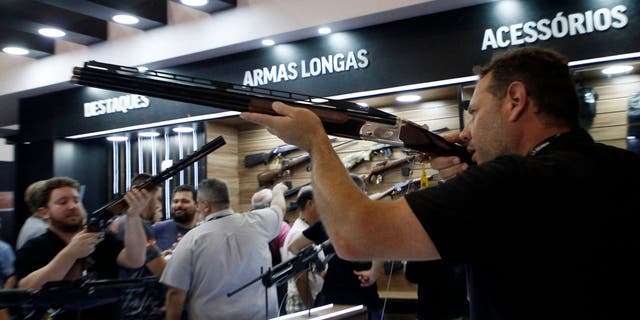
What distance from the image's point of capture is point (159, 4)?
5.69 m

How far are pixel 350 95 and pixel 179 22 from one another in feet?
6.43

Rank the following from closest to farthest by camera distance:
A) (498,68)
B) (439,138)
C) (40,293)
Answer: (498,68) → (439,138) → (40,293)

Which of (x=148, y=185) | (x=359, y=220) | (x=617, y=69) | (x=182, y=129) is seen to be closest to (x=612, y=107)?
(x=617, y=69)

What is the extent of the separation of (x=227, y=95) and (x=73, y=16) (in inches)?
192

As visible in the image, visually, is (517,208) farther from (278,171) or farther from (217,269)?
(278,171)

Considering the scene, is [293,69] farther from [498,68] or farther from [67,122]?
[498,68]

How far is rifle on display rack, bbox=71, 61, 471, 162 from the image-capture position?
162 cm

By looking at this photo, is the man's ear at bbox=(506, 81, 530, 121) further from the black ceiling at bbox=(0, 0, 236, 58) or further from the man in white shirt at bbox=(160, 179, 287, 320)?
the black ceiling at bbox=(0, 0, 236, 58)

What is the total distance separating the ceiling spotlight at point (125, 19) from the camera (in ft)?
17.6

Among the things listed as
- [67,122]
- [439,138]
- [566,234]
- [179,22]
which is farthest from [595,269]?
[67,122]

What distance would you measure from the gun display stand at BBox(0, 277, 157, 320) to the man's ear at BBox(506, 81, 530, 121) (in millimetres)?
1558

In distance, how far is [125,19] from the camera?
5465 mm

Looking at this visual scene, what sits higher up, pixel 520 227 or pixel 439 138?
pixel 439 138

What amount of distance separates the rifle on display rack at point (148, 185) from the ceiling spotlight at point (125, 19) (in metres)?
2.69
